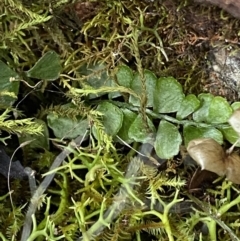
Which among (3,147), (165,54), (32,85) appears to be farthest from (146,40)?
(3,147)

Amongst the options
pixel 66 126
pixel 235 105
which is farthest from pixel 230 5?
pixel 66 126

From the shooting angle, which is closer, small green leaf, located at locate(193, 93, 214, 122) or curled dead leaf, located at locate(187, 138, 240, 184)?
curled dead leaf, located at locate(187, 138, 240, 184)

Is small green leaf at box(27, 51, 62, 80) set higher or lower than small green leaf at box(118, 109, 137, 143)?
higher

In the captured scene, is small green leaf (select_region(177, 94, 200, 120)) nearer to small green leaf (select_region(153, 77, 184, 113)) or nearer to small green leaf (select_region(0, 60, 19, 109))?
small green leaf (select_region(153, 77, 184, 113))

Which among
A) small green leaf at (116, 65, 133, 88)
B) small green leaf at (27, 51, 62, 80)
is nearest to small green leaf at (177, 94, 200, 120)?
small green leaf at (116, 65, 133, 88)

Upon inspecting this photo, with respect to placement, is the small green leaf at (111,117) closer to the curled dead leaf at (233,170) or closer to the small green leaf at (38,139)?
the small green leaf at (38,139)

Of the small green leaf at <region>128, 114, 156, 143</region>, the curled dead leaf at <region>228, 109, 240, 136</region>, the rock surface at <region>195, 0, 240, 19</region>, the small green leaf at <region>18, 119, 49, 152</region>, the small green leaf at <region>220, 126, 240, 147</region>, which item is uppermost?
the rock surface at <region>195, 0, 240, 19</region>

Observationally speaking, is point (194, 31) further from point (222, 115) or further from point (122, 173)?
point (122, 173)

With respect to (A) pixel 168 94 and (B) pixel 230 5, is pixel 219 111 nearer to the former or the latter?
(A) pixel 168 94
